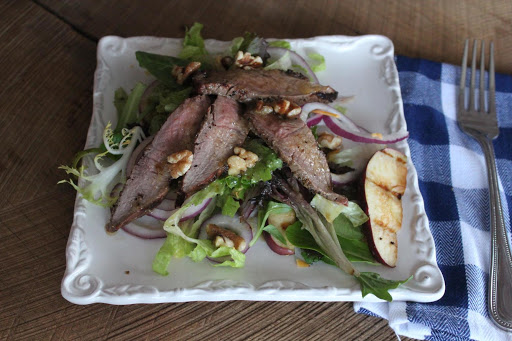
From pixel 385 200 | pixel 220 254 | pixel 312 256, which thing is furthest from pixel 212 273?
pixel 385 200

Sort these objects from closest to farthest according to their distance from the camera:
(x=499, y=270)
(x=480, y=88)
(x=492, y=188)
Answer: (x=499, y=270)
(x=492, y=188)
(x=480, y=88)

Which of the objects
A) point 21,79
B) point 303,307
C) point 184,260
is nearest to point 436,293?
point 303,307

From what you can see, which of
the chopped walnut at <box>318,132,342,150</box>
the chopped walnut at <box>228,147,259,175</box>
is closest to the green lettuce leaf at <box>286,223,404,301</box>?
the chopped walnut at <box>228,147,259,175</box>

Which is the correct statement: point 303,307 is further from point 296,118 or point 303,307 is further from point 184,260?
point 296,118

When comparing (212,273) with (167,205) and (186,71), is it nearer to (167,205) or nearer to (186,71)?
(167,205)

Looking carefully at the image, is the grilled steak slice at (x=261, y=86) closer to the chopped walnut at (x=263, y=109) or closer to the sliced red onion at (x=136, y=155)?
the chopped walnut at (x=263, y=109)
